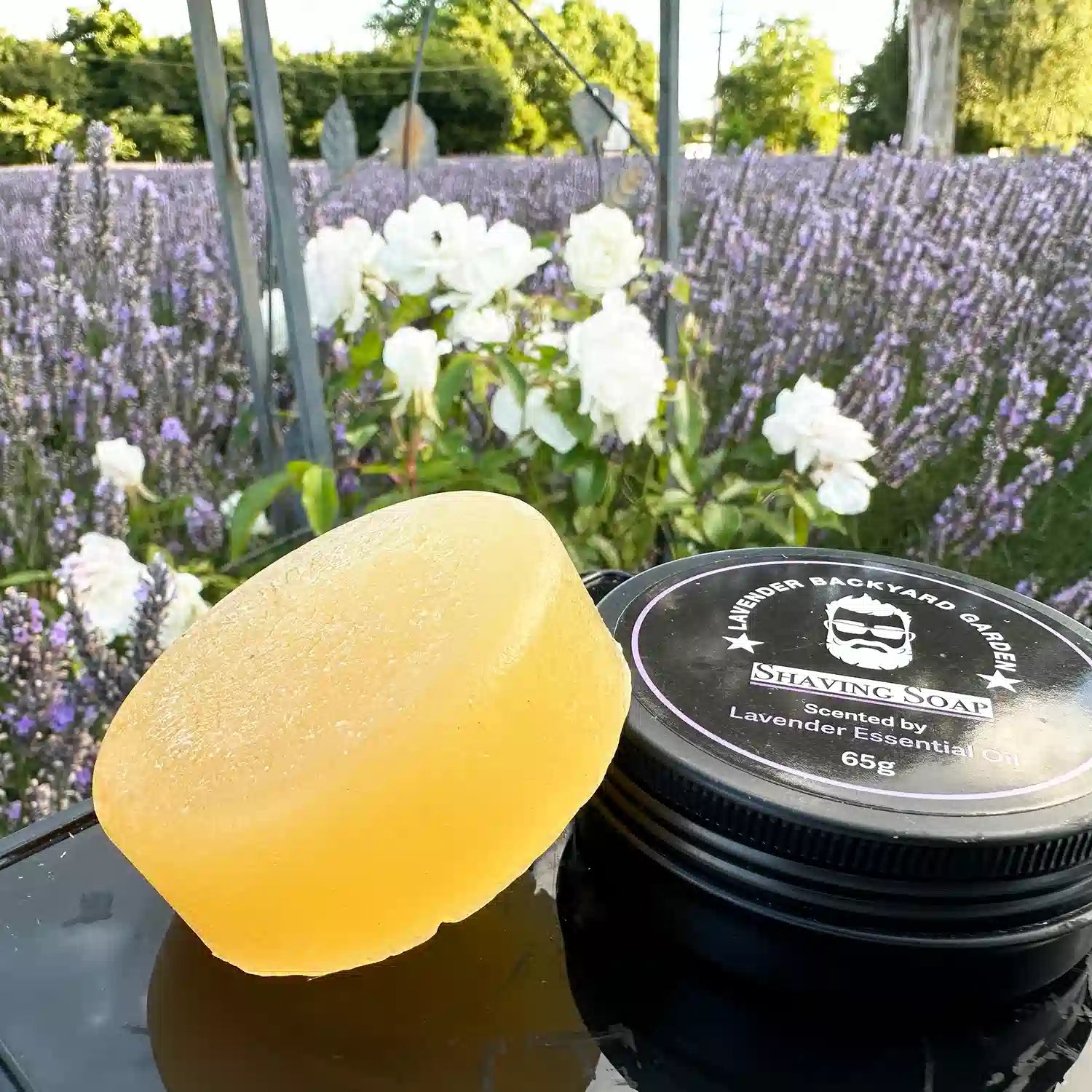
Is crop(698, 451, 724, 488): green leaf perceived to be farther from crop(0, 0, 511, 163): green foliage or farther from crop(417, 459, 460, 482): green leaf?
crop(0, 0, 511, 163): green foliage

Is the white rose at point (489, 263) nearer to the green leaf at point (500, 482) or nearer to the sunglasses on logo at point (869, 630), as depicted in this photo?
the green leaf at point (500, 482)

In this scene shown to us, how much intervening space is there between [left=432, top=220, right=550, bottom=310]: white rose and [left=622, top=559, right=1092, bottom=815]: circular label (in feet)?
1.20

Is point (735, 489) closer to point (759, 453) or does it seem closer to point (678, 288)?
point (759, 453)

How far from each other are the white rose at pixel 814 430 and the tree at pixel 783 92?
21.5 inches

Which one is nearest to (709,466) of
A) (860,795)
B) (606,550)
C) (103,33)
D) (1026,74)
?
(606,550)

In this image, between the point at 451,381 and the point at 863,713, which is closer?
the point at 863,713

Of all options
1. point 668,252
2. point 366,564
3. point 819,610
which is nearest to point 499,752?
point 366,564

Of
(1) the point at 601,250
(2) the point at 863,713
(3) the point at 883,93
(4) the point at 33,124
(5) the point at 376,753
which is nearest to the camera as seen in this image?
(5) the point at 376,753

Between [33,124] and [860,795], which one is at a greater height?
[33,124]

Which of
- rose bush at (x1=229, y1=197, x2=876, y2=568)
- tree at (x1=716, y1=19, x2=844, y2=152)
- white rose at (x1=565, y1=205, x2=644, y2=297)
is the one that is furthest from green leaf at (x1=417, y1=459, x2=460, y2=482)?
tree at (x1=716, y1=19, x2=844, y2=152)

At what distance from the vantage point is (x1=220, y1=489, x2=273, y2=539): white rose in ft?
3.15

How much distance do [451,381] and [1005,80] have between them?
3.31 ft

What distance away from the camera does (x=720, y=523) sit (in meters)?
0.91

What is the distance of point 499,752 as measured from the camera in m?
0.38
